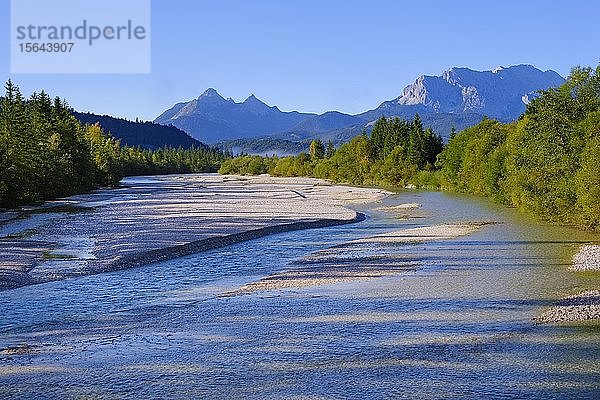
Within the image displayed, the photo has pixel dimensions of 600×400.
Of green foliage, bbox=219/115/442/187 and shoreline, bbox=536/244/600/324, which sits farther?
green foliage, bbox=219/115/442/187

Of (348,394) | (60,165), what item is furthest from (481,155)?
(348,394)

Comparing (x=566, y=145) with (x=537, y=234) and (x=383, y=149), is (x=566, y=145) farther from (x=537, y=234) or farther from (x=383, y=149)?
(x=383, y=149)

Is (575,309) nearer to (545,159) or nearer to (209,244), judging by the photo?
(209,244)

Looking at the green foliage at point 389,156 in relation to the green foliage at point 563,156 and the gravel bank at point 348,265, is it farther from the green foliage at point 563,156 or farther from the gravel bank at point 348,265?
the gravel bank at point 348,265

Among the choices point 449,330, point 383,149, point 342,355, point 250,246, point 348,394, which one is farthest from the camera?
point 383,149

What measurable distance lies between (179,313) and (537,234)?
1193 inches

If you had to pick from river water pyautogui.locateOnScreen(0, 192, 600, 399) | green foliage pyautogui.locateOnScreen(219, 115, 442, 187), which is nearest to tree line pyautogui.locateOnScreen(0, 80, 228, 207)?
river water pyautogui.locateOnScreen(0, 192, 600, 399)

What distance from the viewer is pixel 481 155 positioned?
9438 centimetres

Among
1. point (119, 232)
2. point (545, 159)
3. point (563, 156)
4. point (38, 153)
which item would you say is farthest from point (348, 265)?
point (38, 153)

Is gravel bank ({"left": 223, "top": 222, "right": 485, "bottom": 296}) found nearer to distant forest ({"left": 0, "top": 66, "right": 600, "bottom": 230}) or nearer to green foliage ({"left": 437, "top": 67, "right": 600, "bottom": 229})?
green foliage ({"left": 437, "top": 67, "right": 600, "bottom": 229})

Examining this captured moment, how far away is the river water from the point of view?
14375mm

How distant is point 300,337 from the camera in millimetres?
18297

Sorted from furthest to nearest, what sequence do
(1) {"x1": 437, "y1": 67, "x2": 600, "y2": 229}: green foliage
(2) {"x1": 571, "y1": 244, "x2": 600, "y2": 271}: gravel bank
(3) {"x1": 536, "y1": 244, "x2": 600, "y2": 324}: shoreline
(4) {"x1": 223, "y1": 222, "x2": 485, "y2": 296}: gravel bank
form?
(1) {"x1": 437, "y1": 67, "x2": 600, "y2": 229}: green foliage, (2) {"x1": 571, "y1": 244, "x2": 600, "y2": 271}: gravel bank, (4) {"x1": 223, "y1": 222, "x2": 485, "y2": 296}: gravel bank, (3) {"x1": 536, "y1": 244, "x2": 600, "y2": 324}: shoreline

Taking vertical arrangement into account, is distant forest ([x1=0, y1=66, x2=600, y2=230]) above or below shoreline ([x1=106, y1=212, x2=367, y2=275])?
above
